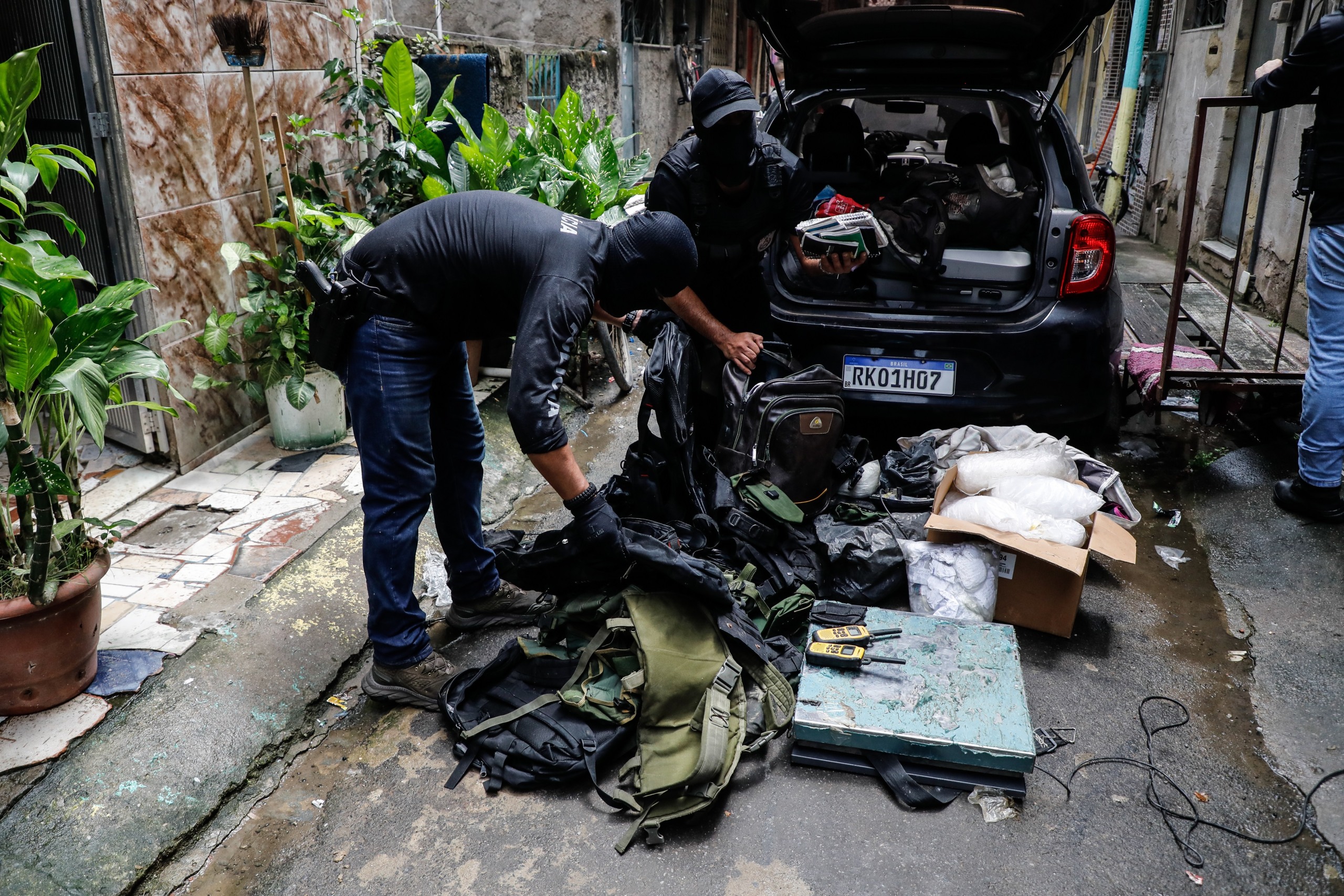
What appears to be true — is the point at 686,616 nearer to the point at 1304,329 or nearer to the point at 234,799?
the point at 234,799

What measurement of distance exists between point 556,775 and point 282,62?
3.89m

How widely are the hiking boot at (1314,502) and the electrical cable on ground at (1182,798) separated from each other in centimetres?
153

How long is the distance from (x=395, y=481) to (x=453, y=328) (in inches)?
19.1

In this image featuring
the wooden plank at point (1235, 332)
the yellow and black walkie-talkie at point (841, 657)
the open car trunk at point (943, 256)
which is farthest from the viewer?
the wooden plank at point (1235, 332)

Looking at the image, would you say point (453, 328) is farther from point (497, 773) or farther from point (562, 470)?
point (497, 773)

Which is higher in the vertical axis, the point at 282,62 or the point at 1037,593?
the point at 282,62

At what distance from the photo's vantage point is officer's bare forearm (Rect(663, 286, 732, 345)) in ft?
12.3

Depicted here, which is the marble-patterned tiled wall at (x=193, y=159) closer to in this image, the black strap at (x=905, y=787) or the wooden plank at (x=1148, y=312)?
the black strap at (x=905, y=787)

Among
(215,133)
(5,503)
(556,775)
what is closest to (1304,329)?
(556,775)

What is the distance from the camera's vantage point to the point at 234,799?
250 centimetres

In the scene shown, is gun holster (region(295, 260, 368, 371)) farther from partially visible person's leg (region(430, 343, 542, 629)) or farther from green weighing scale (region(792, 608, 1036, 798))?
Result: green weighing scale (region(792, 608, 1036, 798))

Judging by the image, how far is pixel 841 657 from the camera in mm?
2729

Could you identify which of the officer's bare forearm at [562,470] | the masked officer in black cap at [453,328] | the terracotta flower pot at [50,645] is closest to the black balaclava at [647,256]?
the masked officer in black cap at [453,328]

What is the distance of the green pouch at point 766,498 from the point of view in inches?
133
